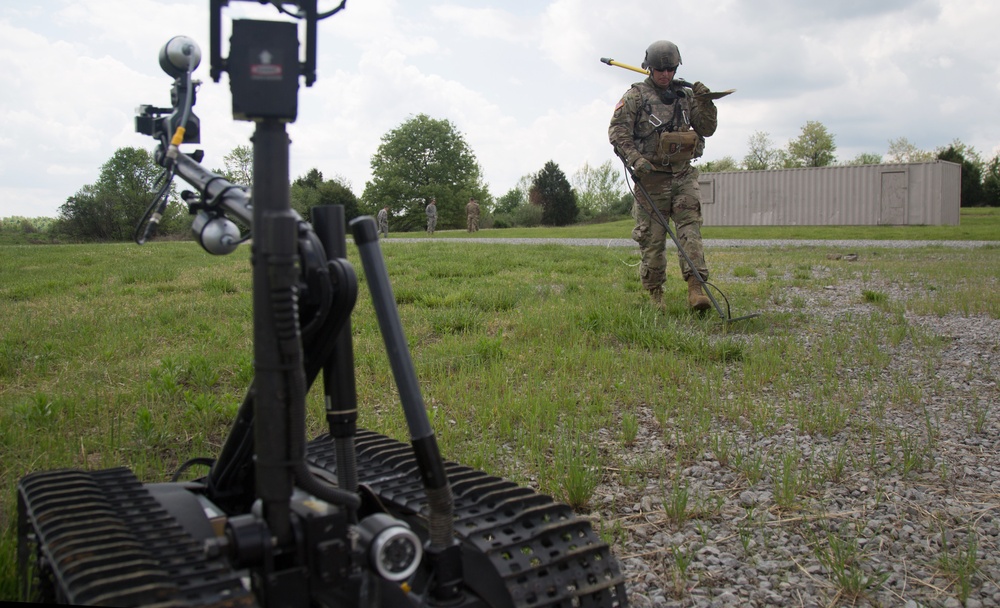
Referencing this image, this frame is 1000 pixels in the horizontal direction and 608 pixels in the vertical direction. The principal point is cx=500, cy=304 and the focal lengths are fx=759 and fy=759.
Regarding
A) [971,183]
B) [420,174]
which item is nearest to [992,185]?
[971,183]

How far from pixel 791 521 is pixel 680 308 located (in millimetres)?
5304

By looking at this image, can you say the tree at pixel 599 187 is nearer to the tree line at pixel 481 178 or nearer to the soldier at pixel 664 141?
the tree line at pixel 481 178

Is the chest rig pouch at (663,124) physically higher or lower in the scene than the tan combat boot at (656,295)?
higher

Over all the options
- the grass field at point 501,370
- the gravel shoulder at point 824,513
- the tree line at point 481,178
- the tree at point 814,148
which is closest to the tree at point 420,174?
the tree line at point 481,178

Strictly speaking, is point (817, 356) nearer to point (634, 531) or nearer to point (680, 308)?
point (680, 308)

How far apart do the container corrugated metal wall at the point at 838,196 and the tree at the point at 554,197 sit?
71.2 feet

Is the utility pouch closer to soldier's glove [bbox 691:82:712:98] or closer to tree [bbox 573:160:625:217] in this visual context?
soldier's glove [bbox 691:82:712:98]

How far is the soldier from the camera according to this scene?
326 inches

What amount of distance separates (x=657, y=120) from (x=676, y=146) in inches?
17.4

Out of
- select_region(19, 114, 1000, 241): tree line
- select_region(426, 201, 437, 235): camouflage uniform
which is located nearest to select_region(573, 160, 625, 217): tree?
select_region(19, 114, 1000, 241): tree line

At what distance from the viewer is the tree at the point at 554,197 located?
66.9 m

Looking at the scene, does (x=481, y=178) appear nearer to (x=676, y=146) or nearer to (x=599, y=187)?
(x=599, y=187)

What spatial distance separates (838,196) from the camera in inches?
1665

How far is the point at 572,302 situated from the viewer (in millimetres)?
8500
